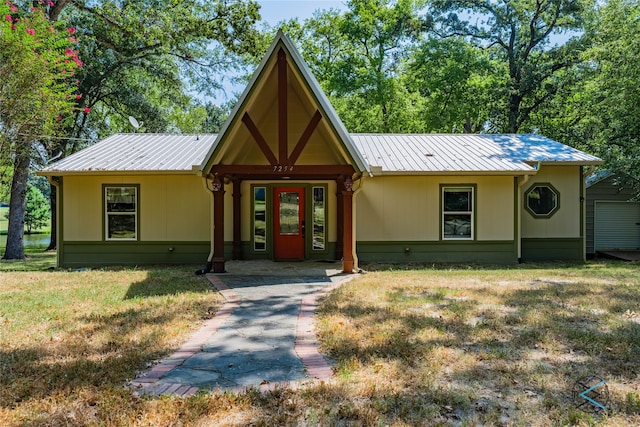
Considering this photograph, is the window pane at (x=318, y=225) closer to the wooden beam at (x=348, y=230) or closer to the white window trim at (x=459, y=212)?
the wooden beam at (x=348, y=230)

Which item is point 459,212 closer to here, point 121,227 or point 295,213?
point 295,213

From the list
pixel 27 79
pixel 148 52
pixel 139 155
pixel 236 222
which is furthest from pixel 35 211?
pixel 27 79

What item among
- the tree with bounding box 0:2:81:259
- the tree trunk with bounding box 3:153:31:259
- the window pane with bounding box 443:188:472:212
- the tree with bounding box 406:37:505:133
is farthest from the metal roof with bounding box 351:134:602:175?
the tree trunk with bounding box 3:153:31:259

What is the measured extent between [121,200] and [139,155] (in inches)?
59.3

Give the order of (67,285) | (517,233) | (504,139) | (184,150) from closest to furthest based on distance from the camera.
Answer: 1. (67,285)
2. (517,233)
3. (184,150)
4. (504,139)

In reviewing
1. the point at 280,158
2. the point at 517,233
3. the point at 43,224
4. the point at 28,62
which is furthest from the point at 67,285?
the point at 43,224

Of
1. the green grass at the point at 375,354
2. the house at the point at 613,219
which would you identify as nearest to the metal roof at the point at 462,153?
the house at the point at 613,219

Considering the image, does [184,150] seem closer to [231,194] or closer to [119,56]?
[231,194]

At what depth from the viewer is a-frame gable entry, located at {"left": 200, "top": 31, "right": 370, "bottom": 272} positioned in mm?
8219

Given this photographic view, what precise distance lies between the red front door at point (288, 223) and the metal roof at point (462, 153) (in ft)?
7.92

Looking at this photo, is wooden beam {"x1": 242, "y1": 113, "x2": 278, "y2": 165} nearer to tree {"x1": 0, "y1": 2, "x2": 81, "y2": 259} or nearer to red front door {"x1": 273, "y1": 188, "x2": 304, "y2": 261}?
red front door {"x1": 273, "y1": 188, "x2": 304, "y2": 261}

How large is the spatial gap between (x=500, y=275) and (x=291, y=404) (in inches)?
290

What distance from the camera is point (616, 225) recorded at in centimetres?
1513

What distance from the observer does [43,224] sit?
141 ft
